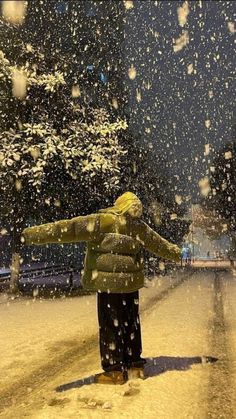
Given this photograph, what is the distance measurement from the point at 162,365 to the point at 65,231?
2.15 m

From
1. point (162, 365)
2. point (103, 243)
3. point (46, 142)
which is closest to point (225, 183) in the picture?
point (46, 142)

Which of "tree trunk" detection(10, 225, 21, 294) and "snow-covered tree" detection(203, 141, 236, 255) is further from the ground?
"snow-covered tree" detection(203, 141, 236, 255)

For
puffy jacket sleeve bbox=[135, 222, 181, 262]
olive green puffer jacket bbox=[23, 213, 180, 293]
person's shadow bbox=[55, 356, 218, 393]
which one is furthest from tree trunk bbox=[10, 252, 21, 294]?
olive green puffer jacket bbox=[23, 213, 180, 293]

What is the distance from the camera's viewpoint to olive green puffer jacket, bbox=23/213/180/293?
4.84 m

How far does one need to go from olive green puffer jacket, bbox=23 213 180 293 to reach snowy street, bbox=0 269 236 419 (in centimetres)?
104

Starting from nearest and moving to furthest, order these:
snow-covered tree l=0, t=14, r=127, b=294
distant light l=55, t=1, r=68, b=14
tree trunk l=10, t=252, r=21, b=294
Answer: snow-covered tree l=0, t=14, r=127, b=294 < tree trunk l=10, t=252, r=21, b=294 < distant light l=55, t=1, r=68, b=14

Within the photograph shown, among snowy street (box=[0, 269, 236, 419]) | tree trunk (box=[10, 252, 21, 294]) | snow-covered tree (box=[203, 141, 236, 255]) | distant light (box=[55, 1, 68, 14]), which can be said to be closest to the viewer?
snowy street (box=[0, 269, 236, 419])

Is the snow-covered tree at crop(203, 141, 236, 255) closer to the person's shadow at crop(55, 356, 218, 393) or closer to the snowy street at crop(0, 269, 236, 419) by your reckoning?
the snowy street at crop(0, 269, 236, 419)

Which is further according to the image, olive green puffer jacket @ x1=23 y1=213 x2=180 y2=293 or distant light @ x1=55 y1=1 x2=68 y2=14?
distant light @ x1=55 y1=1 x2=68 y2=14

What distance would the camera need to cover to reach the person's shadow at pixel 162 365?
4898 mm

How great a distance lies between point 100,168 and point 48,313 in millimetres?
4777

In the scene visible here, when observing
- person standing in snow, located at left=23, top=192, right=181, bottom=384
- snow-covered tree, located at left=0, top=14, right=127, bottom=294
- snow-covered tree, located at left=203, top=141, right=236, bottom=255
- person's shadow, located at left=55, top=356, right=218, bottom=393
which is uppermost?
snow-covered tree, located at left=203, top=141, right=236, bottom=255

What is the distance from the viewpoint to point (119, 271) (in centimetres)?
493

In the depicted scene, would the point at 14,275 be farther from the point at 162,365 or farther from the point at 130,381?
the point at 130,381
